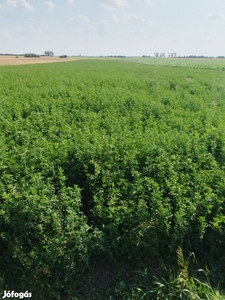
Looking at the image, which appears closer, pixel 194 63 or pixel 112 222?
pixel 112 222

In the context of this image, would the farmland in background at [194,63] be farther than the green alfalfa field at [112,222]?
Yes

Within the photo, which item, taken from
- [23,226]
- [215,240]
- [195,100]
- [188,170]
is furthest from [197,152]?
[195,100]

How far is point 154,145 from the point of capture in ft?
14.7

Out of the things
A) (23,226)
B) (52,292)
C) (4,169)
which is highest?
(4,169)

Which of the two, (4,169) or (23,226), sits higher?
(4,169)

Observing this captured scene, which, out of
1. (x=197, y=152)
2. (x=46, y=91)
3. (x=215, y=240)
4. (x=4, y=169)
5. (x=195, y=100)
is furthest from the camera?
(x=46, y=91)

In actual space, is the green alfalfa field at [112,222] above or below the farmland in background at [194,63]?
above

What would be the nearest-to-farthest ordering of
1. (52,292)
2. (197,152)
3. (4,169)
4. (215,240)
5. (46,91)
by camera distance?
(52,292), (215,240), (4,169), (197,152), (46,91)

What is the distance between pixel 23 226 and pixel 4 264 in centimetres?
60

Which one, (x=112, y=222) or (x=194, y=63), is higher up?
(x=112, y=222)

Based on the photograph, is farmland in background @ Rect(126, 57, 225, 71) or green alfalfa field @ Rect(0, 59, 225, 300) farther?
farmland in background @ Rect(126, 57, 225, 71)

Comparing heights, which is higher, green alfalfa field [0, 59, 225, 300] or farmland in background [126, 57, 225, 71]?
green alfalfa field [0, 59, 225, 300]

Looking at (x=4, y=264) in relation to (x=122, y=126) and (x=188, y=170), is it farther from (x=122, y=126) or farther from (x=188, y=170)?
(x=122, y=126)

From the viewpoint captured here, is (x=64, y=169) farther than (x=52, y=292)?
Yes
